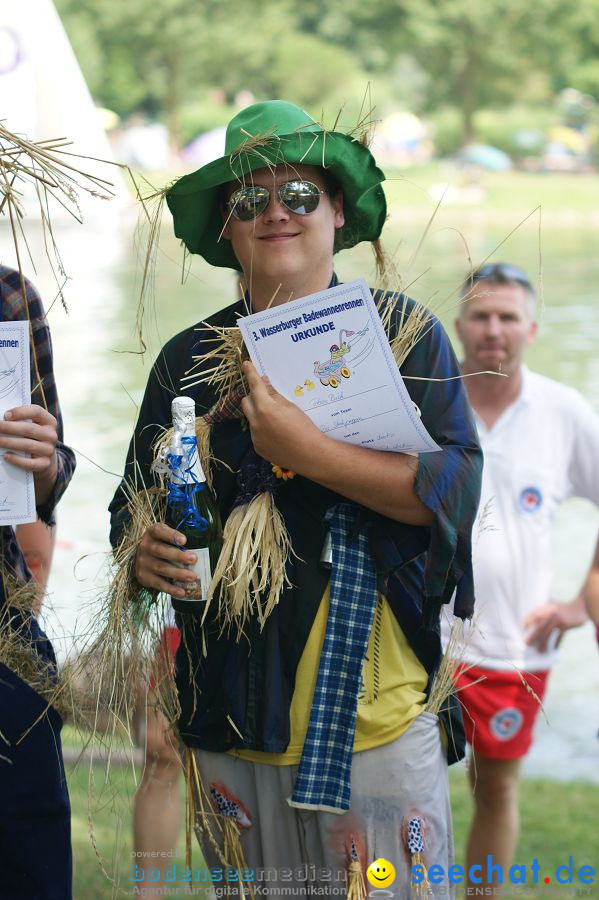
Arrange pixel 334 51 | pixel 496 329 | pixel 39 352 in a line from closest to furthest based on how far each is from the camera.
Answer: pixel 39 352 < pixel 496 329 < pixel 334 51

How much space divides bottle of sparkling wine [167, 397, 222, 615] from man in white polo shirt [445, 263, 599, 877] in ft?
4.95

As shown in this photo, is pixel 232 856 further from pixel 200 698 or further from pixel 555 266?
pixel 555 266

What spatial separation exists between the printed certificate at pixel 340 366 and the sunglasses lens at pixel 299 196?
24 cm

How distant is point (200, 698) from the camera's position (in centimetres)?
240

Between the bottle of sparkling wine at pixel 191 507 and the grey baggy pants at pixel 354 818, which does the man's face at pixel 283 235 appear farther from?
the grey baggy pants at pixel 354 818

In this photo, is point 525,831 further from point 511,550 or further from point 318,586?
point 318,586

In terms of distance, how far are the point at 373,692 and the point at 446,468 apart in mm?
473

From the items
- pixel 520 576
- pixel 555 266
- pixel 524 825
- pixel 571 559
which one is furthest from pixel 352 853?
pixel 555 266

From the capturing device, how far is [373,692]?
2326mm

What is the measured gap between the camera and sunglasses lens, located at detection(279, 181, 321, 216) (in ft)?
7.60

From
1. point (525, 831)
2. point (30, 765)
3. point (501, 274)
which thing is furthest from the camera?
point (525, 831)

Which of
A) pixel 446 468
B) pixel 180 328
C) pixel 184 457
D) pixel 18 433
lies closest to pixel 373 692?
pixel 446 468

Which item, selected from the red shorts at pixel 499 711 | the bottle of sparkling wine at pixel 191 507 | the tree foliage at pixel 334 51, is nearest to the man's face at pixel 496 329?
the red shorts at pixel 499 711

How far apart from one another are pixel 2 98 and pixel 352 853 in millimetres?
2663
